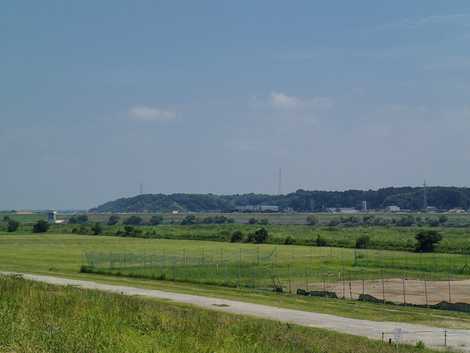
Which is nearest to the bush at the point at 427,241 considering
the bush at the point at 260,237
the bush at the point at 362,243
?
the bush at the point at 362,243

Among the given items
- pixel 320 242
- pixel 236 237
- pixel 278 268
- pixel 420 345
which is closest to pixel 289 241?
pixel 320 242

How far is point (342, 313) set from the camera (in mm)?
35375

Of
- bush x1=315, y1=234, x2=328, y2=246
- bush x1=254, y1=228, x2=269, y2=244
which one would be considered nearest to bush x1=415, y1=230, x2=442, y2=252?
bush x1=315, y1=234, x2=328, y2=246

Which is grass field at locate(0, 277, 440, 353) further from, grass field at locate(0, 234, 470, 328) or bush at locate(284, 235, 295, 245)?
bush at locate(284, 235, 295, 245)

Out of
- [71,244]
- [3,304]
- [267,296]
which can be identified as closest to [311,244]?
[71,244]

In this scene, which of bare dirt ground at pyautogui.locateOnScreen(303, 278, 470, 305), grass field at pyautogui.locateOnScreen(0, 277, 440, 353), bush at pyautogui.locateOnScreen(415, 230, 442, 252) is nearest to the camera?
grass field at pyautogui.locateOnScreen(0, 277, 440, 353)

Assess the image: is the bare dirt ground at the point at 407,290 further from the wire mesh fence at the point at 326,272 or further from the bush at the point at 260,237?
the bush at the point at 260,237

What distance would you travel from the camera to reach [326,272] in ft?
200

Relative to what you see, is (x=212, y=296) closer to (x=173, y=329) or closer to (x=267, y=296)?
(x=267, y=296)

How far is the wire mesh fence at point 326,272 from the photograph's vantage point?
46625 mm

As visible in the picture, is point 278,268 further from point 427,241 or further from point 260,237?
point 260,237

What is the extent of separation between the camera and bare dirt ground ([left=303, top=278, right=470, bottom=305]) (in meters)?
43.6

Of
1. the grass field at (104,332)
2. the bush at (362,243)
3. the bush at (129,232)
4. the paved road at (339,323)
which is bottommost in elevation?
the paved road at (339,323)

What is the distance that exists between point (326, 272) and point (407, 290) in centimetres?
1287
